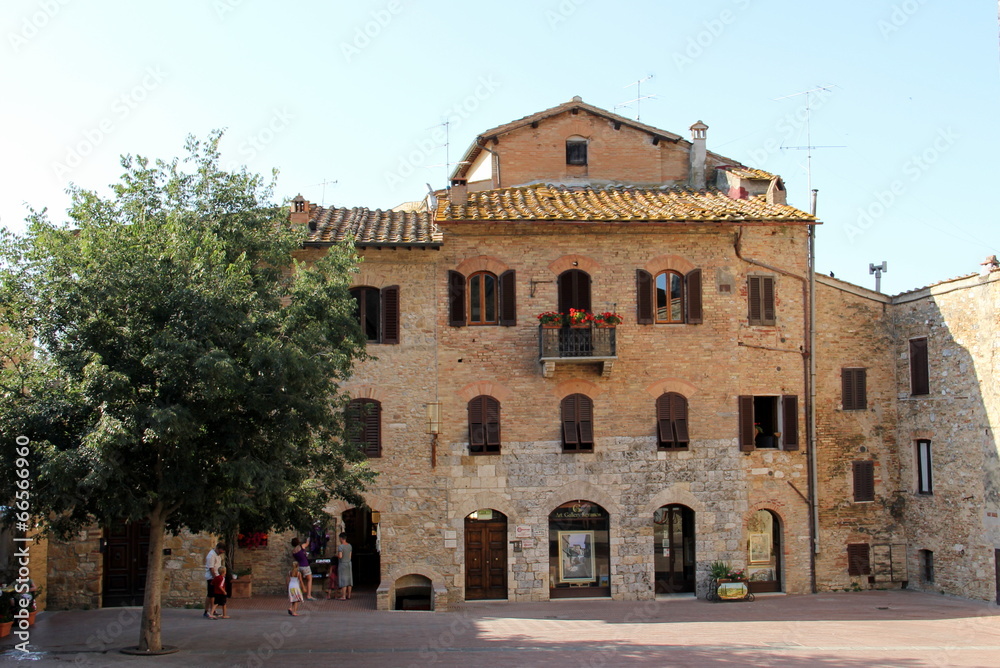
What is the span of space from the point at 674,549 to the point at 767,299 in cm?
696

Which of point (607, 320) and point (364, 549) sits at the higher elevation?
point (607, 320)

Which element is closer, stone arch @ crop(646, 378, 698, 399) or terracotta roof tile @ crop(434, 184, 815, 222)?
terracotta roof tile @ crop(434, 184, 815, 222)

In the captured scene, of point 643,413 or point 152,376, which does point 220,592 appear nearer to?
point 152,376

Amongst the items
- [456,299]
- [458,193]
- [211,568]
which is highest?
[458,193]

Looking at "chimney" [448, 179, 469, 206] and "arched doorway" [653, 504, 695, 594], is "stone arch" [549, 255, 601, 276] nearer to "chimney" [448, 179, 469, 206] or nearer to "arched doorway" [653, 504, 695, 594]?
"chimney" [448, 179, 469, 206]

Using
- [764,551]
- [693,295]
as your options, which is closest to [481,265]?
[693,295]

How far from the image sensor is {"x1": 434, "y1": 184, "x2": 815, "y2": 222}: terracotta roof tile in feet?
78.5

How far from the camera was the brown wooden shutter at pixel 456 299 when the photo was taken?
2388cm

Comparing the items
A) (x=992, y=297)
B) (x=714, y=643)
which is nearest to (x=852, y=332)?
(x=992, y=297)

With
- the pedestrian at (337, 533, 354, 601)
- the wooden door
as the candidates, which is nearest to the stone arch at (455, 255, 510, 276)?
the pedestrian at (337, 533, 354, 601)

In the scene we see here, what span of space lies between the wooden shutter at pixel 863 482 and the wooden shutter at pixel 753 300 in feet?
15.8

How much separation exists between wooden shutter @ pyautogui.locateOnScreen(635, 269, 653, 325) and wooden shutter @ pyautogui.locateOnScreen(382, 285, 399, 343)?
6109mm

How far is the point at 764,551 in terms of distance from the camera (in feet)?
80.9

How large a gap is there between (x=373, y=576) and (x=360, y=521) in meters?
1.50
